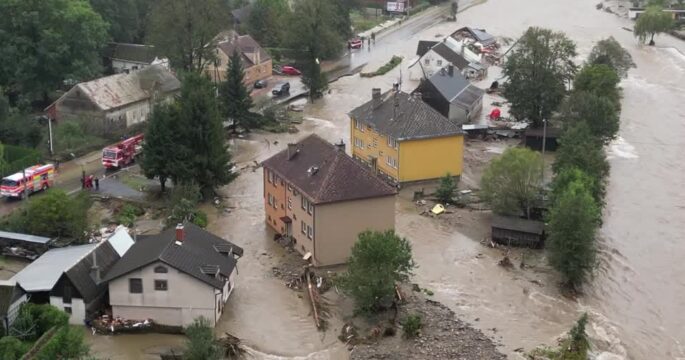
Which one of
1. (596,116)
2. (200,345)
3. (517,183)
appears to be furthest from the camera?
(596,116)

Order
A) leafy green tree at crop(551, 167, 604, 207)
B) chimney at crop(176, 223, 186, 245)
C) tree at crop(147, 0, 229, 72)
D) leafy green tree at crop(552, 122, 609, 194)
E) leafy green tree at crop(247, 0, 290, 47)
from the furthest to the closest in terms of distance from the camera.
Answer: leafy green tree at crop(247, 0, 290, 47) < tree at crop(147, 0, 229, 72) < leafy green tree at crop(552, 122, 609, 194) < leafy green tree at crop(551, 167, 604, 207) < chimney at crop(176, 223, 186, 245)

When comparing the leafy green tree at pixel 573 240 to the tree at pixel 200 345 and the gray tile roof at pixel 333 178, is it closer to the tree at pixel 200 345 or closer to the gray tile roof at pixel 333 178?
the gray tile roof at pixel 333 178

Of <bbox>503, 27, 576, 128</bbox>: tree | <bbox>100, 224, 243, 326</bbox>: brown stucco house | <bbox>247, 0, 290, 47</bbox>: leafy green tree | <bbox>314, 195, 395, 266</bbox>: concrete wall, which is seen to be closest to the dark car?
<bbox>247, 0, 290, 47</bbox>: leafy green tree

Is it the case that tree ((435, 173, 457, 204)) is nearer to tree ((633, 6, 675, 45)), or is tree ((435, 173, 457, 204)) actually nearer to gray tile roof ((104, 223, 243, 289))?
gray tile roof ((104, 223, 243, 289))

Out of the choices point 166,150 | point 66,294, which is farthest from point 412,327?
point 166,150

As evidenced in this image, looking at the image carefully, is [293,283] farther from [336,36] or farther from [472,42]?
[472,42]

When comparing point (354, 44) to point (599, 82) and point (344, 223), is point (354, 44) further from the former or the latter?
point (344, 223)
